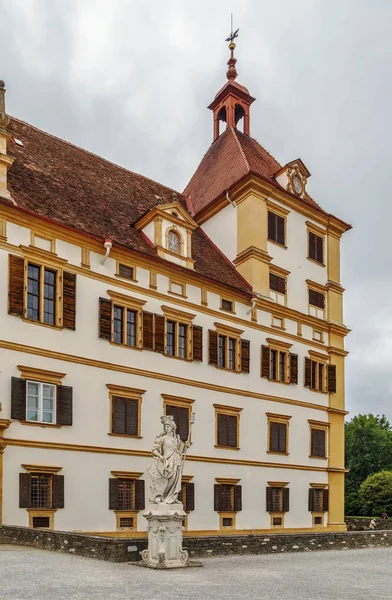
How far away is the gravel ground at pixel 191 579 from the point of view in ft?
39.1

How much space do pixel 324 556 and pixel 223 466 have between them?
9667 millimetres

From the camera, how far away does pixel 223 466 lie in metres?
29.1

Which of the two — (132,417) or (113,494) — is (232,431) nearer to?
(132,417)

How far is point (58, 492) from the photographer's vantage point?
910 inches

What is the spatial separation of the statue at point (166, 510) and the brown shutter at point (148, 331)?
9756mm

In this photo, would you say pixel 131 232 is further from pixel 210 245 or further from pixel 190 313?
pixel 210 245

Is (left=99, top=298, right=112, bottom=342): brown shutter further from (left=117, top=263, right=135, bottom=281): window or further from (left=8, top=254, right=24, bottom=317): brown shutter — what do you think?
(left=8, top=254, right=24, bottom=317): brown shutter

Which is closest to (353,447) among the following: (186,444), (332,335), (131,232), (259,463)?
(332,335)

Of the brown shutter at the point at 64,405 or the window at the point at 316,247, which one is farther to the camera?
the window at the point at 316,247

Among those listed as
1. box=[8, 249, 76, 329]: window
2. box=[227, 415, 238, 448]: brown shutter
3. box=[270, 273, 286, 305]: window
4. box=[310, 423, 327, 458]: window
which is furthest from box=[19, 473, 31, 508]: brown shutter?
box=[310, 423, 327, 458]: window

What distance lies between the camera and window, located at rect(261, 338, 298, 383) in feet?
104

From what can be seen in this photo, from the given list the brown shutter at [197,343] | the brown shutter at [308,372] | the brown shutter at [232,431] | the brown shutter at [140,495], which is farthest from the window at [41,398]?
the brown shutter at [308,372]

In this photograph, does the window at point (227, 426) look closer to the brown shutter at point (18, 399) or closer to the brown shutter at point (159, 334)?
the brown shutter at point (159, 334)

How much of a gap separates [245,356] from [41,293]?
34.4ft
